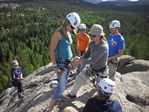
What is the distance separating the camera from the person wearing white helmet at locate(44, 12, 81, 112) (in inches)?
425

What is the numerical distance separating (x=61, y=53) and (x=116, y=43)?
11.3 ft

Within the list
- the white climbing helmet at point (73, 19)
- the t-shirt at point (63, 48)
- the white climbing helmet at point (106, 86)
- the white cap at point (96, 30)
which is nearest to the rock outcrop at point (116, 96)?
the t-shirt at point (63, 48)

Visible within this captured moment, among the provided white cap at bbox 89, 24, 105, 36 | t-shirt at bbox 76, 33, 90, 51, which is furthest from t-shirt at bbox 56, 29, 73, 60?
t-shirt at bbox 76, 33, 90, 51

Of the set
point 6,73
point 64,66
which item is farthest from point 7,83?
point 64,66

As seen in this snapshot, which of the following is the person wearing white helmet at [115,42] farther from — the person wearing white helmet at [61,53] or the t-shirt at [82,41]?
the person wearing white helmet at [61,53]

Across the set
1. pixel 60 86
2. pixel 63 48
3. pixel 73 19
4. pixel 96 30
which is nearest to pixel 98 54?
pixel 96 30

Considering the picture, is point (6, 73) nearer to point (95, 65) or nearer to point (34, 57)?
point (34, 57)

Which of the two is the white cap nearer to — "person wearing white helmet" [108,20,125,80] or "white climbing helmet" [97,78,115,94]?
"white climbing helmet" [97,78,115,94]

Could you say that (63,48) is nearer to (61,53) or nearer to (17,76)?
(61,53)

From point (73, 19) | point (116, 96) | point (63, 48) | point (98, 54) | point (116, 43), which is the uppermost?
point (73, 19)

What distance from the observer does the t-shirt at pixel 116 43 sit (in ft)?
45.5

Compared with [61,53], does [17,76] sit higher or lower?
lower

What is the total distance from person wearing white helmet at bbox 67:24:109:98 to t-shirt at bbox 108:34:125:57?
2316 mm

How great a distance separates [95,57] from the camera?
36.3 feet
